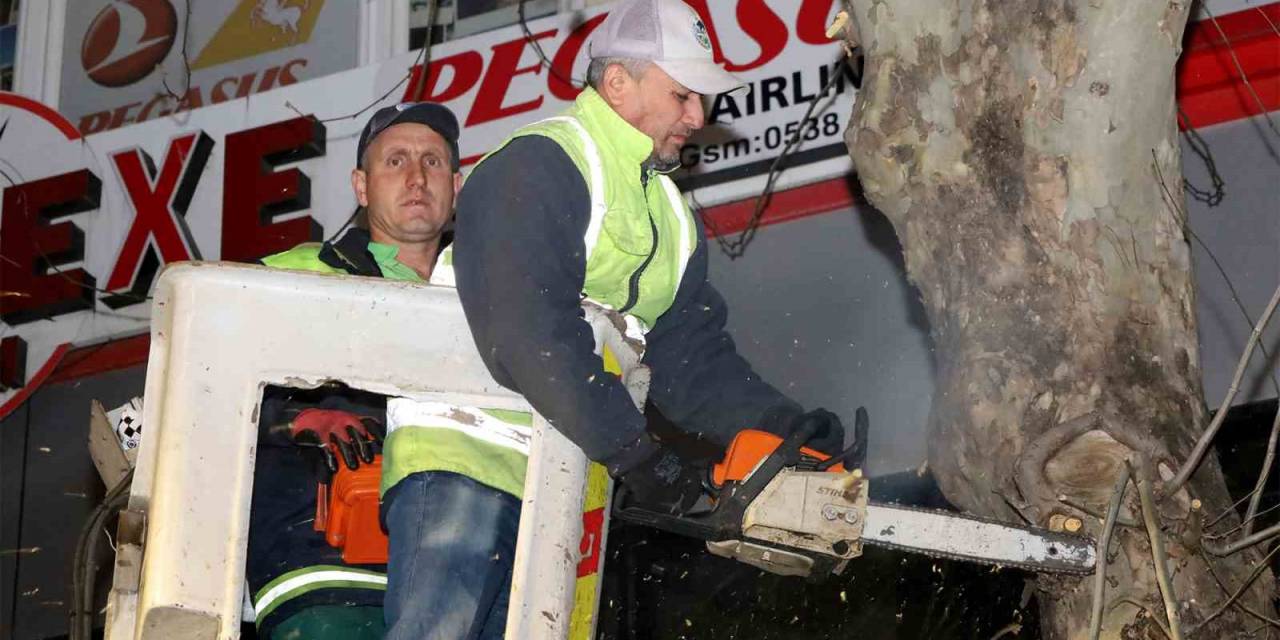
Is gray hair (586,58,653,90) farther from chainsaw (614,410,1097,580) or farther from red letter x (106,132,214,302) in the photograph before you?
red letter x (106,132,214,302)

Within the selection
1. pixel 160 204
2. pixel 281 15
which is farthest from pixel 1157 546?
pixel 160 204

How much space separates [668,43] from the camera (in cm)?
254

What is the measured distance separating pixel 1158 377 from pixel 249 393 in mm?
1467

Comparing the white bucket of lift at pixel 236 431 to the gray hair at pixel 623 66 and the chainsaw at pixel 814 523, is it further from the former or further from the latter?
the gray hair at pixel 623 66

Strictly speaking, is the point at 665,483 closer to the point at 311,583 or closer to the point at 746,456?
the point at 746,456

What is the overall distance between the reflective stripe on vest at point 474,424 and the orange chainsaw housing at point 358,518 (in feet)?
0.82

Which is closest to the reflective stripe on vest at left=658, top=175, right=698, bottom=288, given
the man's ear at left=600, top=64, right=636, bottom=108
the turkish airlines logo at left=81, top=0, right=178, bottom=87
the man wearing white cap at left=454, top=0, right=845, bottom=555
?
the man wearing white cap at left=454, top=0, right=845, bottom=555

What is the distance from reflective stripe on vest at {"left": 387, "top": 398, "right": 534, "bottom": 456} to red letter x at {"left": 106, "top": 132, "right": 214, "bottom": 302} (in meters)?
3.89

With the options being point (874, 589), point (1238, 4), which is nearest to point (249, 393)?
point (874, 589)

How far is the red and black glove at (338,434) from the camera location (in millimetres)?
2582

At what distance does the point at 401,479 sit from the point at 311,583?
0.41 meters

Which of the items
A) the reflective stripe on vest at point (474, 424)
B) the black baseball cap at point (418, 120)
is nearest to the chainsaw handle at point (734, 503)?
the reflective stripe on vest at point (474, 424)

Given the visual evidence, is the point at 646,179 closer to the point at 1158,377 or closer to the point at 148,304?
the point at 1158,377

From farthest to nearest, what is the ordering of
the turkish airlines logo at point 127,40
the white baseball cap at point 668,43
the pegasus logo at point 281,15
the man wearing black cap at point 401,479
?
the turkish airlines logo at point 127,40
the pegasus logo at point 281,15
the white baseball cap at point 668,43
the man wearing black cap at point 401,479
